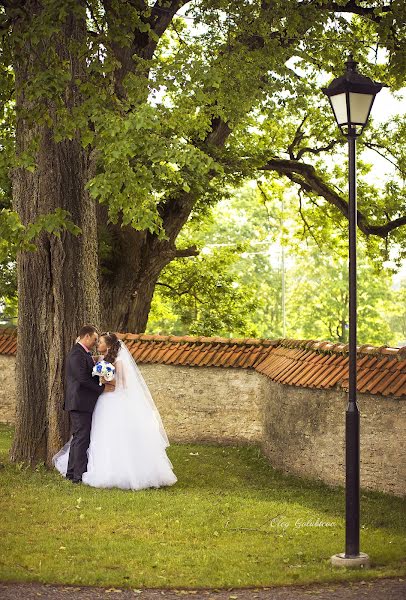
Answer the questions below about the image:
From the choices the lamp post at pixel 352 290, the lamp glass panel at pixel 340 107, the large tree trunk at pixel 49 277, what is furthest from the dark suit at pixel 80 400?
the lamp glass panel at pixel 340 107

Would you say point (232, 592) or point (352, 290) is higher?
point (352, 290)

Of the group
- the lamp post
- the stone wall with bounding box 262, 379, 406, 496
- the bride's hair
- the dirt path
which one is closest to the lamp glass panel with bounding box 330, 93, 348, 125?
the lamp post

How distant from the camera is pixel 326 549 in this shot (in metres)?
8.84

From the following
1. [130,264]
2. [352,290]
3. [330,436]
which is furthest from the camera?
[130,264]

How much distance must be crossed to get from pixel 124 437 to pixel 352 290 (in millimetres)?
5038

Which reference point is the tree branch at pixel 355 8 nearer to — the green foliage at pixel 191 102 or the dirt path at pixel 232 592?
the green foliage at pixel 191 102

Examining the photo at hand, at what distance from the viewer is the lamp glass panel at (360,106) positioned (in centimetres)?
876

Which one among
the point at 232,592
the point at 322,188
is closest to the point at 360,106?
the point at 232,592

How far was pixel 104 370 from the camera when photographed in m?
12.7

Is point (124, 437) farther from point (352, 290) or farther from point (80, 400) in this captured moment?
point (352, 290)

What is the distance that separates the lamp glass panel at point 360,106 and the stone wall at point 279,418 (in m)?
3.48

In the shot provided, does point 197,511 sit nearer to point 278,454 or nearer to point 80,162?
point 278,454

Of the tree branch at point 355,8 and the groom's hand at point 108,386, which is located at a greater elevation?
the tree branch at point 355,8

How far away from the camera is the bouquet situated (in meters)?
12.7
